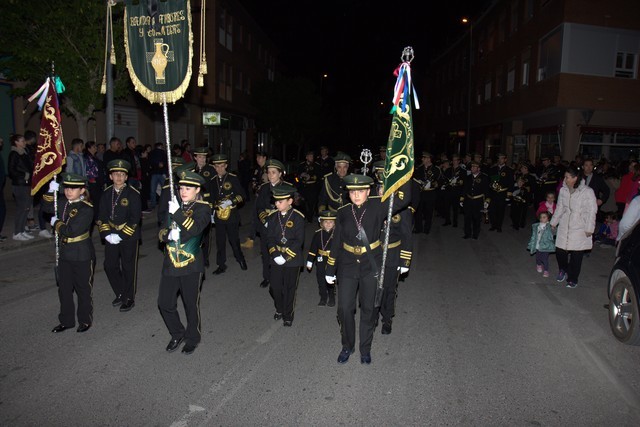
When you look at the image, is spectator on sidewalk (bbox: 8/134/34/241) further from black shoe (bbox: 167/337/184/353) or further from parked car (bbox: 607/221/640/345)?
parked car (bbox: 607/221/640/345)

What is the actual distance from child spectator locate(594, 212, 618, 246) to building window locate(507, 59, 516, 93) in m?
19.1

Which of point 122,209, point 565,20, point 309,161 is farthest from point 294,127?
point 122,209

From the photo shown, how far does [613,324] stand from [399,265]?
2.84 meters

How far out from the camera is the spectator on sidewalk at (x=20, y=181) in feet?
35.0

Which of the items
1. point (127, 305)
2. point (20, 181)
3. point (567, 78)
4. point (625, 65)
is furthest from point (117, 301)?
point (625, 65)

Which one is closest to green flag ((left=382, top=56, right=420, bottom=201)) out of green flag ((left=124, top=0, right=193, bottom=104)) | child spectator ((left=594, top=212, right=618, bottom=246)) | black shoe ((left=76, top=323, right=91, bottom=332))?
green flag ((left=124, top=0, right=193, bottom=104))

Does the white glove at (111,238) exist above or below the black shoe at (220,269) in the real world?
above

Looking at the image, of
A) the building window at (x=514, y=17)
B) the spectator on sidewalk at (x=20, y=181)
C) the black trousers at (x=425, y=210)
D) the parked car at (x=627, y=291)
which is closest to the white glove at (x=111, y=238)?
the spectator on sidewalk at (x=20, y=181)

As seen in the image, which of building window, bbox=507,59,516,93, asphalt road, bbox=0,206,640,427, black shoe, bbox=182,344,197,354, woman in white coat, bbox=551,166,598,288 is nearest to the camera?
asphalt road, bbox=0,206,640,427

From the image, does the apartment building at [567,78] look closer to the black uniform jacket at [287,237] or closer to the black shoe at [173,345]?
the black uniform jacket at [287,237]

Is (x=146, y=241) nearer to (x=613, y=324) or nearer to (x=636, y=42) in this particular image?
(x=613, y=324)

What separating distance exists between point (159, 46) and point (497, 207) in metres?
11.5

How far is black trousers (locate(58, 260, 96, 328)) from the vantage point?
5.91 meters

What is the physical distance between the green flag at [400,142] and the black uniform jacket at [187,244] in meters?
2.02
